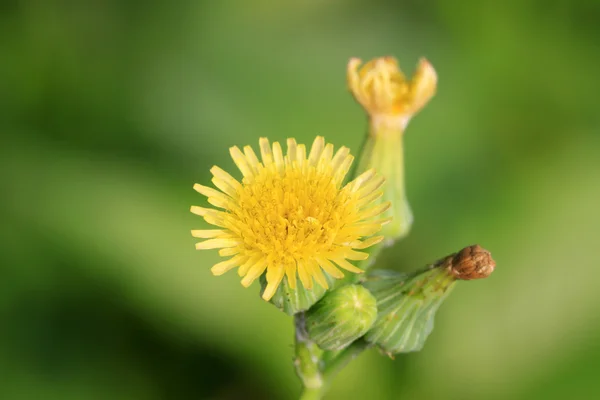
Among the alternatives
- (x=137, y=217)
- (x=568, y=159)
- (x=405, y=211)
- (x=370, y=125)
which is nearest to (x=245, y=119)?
(x=137, y=217)

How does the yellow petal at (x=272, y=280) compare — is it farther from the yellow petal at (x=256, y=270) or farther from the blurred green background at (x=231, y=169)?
the blurred green background at (x=231, y=169)

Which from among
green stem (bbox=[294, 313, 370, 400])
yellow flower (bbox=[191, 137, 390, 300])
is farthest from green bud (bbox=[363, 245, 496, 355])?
yellow flower (bbox=[191, 137, 390, 300])

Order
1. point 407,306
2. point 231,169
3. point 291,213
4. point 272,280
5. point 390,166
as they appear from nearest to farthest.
A: point 272,280 < point 291,213 < point 407,306 < point 390,166 < point 231,169

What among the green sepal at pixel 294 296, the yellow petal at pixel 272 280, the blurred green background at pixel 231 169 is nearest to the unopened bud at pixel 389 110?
the green sepal at pixel 294 296

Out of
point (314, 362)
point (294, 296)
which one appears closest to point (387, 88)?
point (294, 296)

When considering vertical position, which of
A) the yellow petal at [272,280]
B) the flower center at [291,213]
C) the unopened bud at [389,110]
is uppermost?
the unopened bud at [389,110]

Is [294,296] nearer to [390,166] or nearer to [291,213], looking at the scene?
[291,213]
